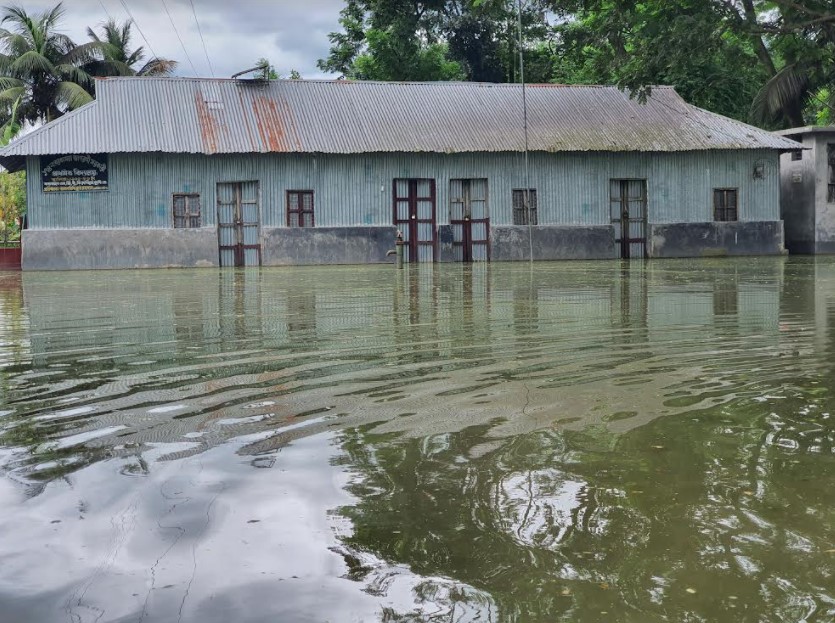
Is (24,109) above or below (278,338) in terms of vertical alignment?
above

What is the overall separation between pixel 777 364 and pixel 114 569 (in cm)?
472

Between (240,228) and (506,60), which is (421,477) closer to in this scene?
(240,228)

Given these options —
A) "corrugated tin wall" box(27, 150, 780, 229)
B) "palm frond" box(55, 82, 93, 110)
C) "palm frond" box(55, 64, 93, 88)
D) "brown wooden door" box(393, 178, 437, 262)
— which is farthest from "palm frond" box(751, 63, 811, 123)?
"palm frond" box(55, 64, 93, 88)

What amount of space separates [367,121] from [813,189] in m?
12.6

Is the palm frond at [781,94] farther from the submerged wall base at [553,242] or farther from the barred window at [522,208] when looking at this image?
the barred window at [522,208]

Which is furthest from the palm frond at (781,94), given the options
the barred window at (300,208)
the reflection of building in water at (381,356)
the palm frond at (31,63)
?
the palm frond at (31,63)

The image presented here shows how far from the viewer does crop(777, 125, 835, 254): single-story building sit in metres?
29.4

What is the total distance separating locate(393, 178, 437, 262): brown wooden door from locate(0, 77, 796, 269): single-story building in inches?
1.5

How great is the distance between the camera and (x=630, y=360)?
266 inches

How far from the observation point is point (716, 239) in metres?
29.6

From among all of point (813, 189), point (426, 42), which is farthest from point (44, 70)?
point (813, 189)

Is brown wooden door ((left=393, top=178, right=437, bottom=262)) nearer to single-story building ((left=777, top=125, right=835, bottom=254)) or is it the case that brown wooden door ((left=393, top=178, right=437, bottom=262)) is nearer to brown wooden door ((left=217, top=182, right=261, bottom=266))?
brown wooden door ((left=217, top=182, right=261, bottom=266))

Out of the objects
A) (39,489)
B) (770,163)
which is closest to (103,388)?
(39,489)

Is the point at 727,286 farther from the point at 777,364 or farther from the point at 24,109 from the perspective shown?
the point at 24,109
